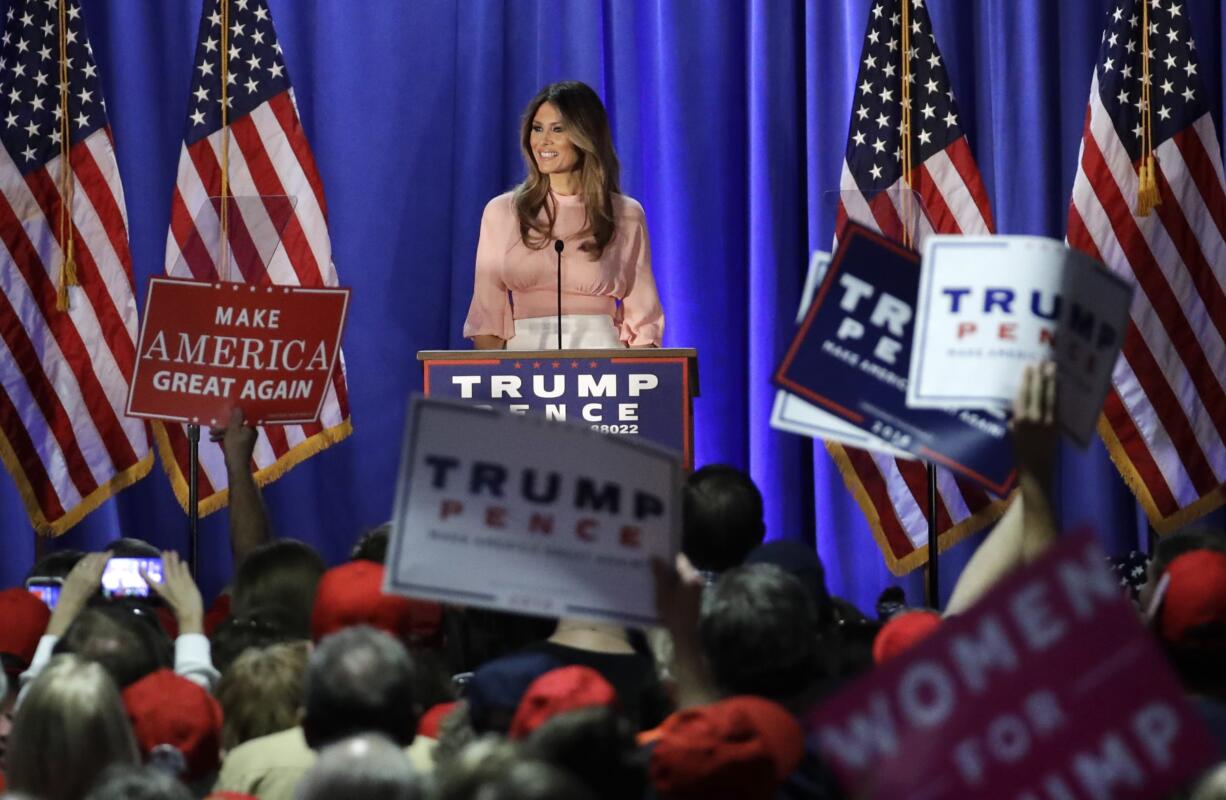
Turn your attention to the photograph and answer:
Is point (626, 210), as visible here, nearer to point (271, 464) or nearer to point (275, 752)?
point (271, 464)

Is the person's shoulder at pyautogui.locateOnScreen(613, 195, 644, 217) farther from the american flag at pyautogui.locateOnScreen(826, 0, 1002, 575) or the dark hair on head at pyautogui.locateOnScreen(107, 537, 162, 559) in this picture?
the dark hair on head at pyautogui.locateOnScreen(107, 537, 162, 559)

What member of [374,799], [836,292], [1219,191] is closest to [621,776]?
[374,799]

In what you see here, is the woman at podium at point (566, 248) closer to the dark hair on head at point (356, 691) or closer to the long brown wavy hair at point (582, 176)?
the long brown wavy hair at point (582, 176)

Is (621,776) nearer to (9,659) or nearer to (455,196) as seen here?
(9,659)

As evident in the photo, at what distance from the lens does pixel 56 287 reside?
7.63 meters

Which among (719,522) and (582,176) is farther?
(582,176)

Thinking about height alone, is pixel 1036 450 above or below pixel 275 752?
above

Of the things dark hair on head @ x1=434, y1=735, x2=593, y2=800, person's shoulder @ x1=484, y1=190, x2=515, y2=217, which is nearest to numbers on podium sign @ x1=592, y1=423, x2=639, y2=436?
person's shoulder @ x1=484, y1=190, x2=515, y2=217

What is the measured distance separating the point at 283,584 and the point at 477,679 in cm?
102

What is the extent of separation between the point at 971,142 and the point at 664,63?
1.30m

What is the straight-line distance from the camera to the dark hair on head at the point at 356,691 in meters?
2.88

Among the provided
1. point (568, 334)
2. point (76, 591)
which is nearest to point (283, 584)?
point (76, 591)

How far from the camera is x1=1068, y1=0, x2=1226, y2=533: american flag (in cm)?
734

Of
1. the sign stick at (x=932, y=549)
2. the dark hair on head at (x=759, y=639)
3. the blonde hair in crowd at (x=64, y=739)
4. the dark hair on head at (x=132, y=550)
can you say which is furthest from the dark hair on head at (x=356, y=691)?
the sign stick at (x=932, y=549)
